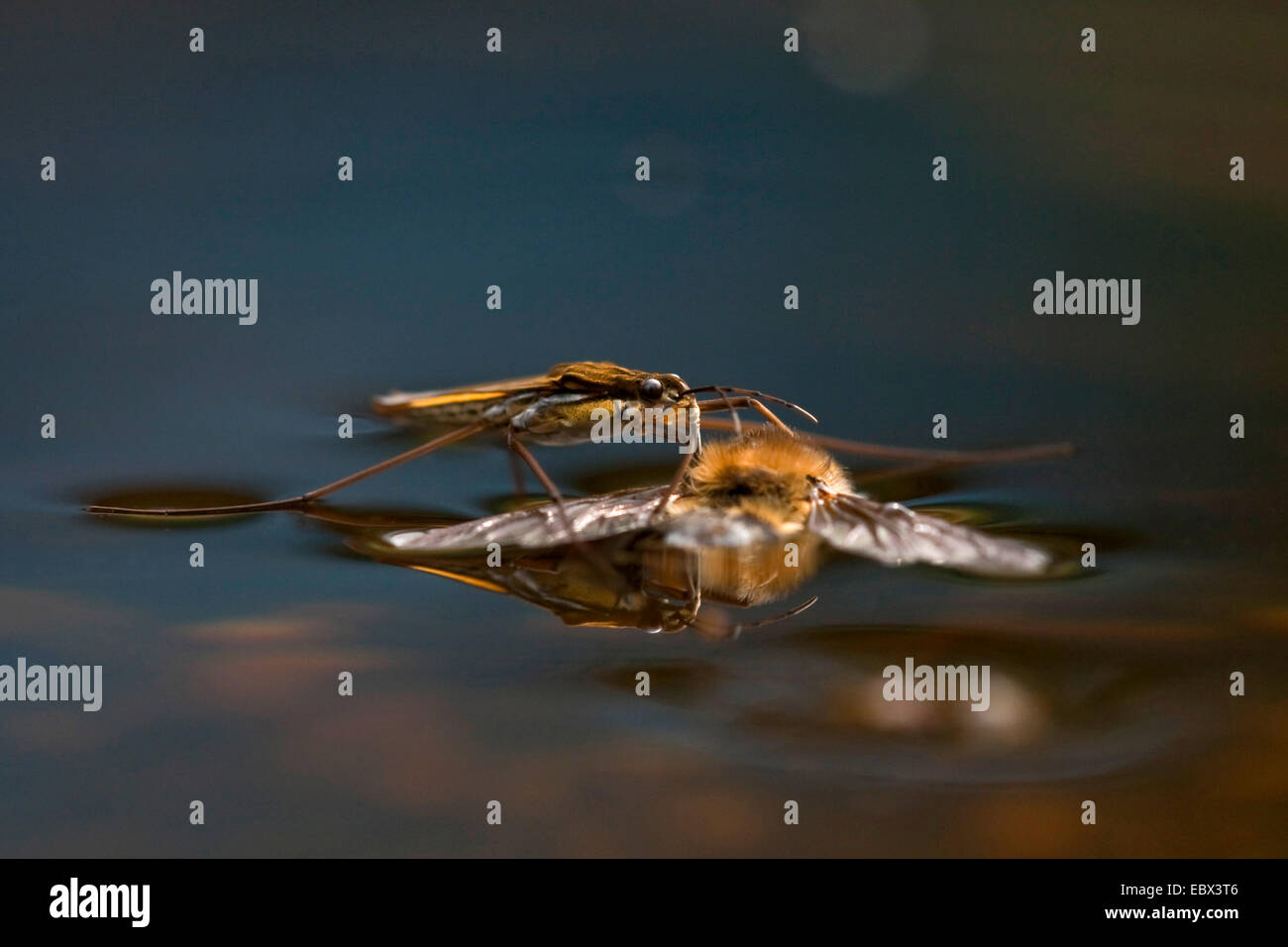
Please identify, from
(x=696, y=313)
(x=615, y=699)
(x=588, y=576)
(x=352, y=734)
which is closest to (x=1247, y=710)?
(x=615, y=699)

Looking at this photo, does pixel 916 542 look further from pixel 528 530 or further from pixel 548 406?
pixel 548 406

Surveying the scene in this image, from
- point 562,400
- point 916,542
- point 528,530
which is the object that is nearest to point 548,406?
point 562,400

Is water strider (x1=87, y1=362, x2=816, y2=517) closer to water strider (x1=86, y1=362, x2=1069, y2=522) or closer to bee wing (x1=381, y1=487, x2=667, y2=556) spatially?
water strider (x1=86, y1=362, x2=1069, y2=522)

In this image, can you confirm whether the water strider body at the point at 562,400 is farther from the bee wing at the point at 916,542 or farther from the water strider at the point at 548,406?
the bee wing at the point at 916,542

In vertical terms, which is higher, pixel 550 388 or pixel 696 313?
pixel 696 313

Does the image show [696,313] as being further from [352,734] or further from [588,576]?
[352,734]

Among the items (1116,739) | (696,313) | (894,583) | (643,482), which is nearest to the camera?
(1116,739)

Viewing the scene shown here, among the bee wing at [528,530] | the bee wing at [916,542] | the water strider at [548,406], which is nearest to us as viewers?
the bee wing at [916,542]

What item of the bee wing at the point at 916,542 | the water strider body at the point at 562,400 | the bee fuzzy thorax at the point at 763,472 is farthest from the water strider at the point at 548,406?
the bee wing at the point at 916,542
